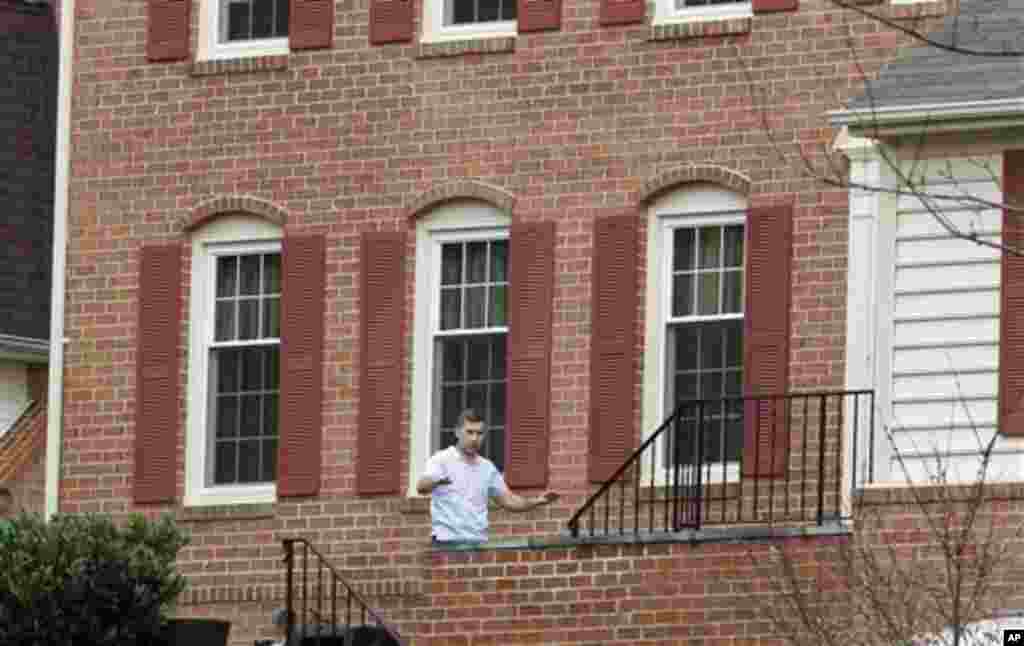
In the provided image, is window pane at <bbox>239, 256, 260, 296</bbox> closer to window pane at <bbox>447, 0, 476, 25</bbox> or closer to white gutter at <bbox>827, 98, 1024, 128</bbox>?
window pane at <bbox>447, 0, 476, 25</bbox>

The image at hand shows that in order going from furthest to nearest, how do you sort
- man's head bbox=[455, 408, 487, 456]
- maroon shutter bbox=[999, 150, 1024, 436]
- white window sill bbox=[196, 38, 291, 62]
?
1. white window sill bbox=[196, 38, 291, 62]
2. man's head bbox=[455, 408, 487, 456]
3. maroon shutter bbox=[999, 150, 1024, 436]

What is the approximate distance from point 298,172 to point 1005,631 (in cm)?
1064

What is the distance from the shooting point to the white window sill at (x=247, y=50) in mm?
38125

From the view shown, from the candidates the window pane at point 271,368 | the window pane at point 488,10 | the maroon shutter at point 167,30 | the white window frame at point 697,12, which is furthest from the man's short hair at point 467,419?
the maroon shutter at point 167,30

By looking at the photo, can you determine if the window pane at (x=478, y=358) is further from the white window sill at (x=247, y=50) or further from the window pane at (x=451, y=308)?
the white window sill at (x=247, y=50)

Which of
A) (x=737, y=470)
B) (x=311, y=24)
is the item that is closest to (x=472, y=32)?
(x=311, y=24)

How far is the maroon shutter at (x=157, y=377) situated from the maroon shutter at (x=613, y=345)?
3.89m

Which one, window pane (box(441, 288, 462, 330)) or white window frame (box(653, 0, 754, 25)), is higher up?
white window frame (box(653, 0, 754, 25))

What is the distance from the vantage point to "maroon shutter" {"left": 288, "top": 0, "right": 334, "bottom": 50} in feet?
124

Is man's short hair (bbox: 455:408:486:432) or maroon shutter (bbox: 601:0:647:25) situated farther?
maroon shutter (bbox: 601:0:647:25)

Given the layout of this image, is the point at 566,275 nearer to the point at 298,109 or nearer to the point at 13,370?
the point at 298,109

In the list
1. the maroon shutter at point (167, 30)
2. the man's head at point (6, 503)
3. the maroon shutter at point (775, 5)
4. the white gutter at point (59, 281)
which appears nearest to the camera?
the maroon shutter at point (775, 5)

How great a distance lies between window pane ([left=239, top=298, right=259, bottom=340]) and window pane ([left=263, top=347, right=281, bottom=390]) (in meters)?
0.21

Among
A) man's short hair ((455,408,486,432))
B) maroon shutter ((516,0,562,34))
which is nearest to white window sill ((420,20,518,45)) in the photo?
maroon shutter ((516,0,562,34))
